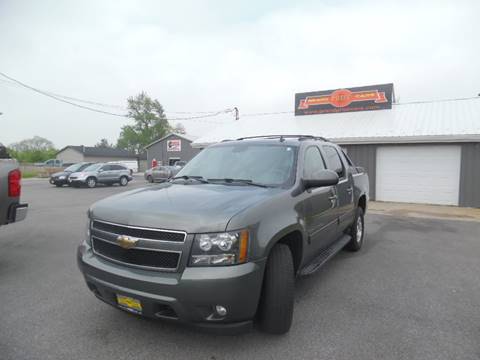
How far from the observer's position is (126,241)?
2.57 metres

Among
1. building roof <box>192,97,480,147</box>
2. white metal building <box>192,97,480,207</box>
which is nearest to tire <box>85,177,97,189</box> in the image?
building roof <box>192,97,480,147</box>

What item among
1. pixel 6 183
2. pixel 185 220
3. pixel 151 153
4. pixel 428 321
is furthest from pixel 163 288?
pixel 151 153

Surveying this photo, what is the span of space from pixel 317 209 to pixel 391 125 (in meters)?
12.0

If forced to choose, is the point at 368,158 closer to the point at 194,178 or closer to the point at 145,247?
the point at 194,178

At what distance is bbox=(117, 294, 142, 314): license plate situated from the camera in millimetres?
2499

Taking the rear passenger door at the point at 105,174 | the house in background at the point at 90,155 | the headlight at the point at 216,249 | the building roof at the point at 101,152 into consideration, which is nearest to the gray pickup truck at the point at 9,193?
the headlight at the point at 216,249

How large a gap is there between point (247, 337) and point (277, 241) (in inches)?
35.2

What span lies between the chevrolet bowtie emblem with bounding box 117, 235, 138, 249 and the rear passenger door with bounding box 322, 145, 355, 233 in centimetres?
278

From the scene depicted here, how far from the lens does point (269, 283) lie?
8.73 ft

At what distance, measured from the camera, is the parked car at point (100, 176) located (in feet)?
64.3

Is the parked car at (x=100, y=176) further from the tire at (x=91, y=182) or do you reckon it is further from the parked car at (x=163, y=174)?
the parked car at (x=163, y=174)

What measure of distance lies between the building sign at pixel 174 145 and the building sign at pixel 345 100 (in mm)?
23610

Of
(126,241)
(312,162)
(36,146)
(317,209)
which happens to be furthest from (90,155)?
(126,241)

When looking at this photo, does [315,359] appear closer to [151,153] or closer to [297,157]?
[297,157]
